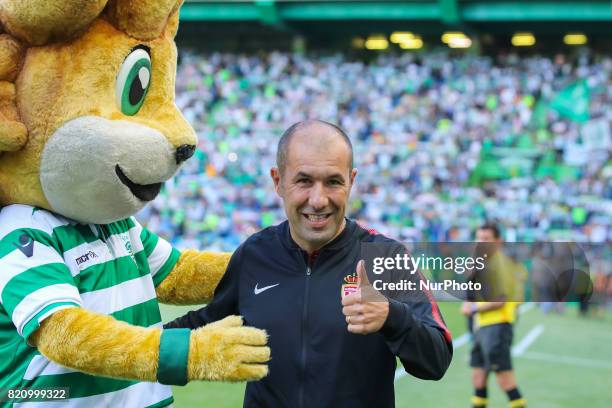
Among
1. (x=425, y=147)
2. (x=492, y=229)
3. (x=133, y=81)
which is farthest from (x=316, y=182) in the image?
(x=425, y=147)

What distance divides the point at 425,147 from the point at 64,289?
53.1ft

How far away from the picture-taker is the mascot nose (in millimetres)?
2602

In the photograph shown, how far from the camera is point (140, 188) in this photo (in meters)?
2.59

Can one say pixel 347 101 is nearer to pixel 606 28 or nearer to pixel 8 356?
pixel 606 28

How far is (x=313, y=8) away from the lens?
75.6ft

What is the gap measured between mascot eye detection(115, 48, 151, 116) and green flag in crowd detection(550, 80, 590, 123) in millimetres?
16438

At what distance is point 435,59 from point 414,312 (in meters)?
20.7

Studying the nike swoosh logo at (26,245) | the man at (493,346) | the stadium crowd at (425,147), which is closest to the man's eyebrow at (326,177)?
the nike swoosh logo at (26,245)

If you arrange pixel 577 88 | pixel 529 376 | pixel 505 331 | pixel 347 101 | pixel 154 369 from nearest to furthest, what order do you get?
pixel 154 369, pixel 505 331, pixel 529 376, pixel 577 88, pixel 347 101

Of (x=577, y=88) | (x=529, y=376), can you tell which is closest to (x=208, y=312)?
(x=529, y=376)

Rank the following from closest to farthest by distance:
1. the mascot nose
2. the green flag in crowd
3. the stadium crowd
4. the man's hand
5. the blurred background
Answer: the man's hand < the mascot nose < the blurred background < the stadium crowd < the green flag in crowd

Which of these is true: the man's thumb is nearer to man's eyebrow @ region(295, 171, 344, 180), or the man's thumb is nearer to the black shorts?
man's eyebrow @ region(295, 171, 344, 180)

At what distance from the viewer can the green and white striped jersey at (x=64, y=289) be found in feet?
7.59

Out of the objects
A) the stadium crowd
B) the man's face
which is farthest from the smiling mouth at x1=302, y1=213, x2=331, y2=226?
the stadium crowd
